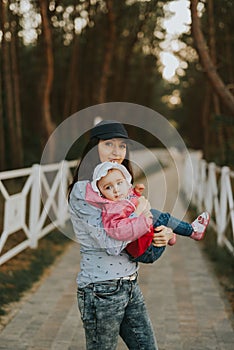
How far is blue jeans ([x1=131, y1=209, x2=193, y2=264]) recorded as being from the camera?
2.79 metres

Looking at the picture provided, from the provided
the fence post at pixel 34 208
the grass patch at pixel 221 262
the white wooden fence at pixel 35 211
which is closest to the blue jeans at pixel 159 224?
the grass patch at pixel 221 262

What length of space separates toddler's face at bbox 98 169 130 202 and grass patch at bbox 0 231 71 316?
9.25 feet

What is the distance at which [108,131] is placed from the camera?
2883 mm

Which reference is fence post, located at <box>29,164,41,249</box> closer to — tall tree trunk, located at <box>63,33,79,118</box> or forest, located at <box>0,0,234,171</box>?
forest, located at <box>0,0,234,171</box>

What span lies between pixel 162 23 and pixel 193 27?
35.6ft

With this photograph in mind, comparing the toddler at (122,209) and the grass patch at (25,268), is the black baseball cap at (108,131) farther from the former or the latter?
the grass patch at (25,268)

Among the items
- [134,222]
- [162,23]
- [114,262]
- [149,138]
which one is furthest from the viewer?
[149,138]

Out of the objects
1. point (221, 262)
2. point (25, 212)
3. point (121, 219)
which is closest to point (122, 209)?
point (121, 219)

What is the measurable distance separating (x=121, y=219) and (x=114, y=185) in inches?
5.8

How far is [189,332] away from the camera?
4836mm

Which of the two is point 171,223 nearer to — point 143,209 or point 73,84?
point 143,209

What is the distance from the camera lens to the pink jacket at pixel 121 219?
8.66ft

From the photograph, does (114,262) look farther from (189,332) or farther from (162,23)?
(162,23)

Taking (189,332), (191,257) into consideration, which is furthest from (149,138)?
(189,332)
